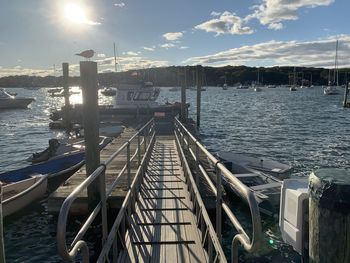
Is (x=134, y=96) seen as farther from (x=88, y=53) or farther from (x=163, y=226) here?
(x=163, y=226)

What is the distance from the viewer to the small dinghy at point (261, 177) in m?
10.8

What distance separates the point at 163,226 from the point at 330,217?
414 centimetres

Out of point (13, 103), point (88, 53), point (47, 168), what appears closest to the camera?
point (88, 53)

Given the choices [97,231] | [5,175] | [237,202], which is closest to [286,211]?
[97,231]

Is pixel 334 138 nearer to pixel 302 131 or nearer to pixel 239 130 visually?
pixel 302 131

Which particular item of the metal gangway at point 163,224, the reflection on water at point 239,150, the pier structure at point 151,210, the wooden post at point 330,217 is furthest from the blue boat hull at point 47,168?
the wooden post at point 330,217

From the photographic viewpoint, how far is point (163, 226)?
6176mm

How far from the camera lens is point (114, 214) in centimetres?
866

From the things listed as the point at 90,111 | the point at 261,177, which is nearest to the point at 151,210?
the point at 90,111

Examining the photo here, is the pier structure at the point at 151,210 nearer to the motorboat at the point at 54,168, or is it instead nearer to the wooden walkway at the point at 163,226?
the wooden walkway at the point at 163,226

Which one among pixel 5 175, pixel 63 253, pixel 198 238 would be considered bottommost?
pixel 5 175

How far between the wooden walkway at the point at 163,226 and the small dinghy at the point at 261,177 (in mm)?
1847

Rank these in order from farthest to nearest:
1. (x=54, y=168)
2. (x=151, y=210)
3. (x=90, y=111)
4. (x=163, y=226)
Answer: (x=54, y=168) → (x=90, y=111) → (x=151, y=210) → (x=163, y=226)

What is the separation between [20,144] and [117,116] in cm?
803
